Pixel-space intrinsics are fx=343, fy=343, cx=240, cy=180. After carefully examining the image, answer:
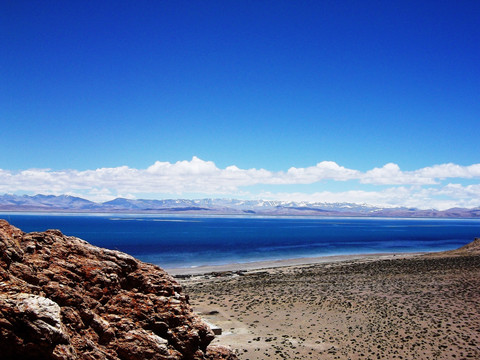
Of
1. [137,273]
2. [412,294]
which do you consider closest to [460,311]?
[412,294]

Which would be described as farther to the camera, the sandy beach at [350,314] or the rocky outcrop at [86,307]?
the sandy beach at [350,314]

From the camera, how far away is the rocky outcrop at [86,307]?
6.06m

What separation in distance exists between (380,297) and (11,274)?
3247cm

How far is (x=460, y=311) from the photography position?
2716 cm

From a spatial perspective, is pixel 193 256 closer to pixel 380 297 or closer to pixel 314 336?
pixel 380 297

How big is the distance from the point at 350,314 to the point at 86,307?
24.5 meters

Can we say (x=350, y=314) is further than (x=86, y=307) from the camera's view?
Yes

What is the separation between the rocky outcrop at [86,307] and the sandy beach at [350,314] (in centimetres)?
893

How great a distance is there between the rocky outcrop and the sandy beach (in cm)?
893

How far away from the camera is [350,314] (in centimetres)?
2752

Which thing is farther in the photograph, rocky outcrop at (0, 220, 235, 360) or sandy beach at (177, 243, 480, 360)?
sandy beach at (177, 243, 480, 360)

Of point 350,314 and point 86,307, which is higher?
point 86,307

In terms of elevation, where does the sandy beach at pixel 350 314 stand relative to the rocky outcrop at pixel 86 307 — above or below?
below

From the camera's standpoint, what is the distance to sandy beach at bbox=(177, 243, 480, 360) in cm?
2080
